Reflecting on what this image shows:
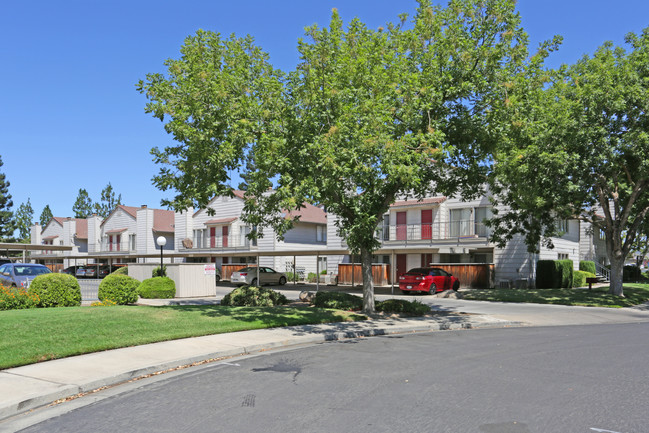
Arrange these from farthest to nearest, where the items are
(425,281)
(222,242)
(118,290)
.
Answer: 1. (222,242)
2. (425,281)
3. (118,290)

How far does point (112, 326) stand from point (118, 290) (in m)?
7.52

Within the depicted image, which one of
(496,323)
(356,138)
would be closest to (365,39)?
(356,138)

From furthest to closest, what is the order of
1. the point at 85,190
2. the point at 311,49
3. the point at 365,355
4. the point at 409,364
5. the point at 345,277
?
the point at 85,190 → the point at 345,277 → the point at 311,49 → the point at 365,355 → the point at 409,364

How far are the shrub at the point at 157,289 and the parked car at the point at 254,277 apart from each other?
1182 cm

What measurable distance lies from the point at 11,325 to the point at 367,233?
8.96 meters

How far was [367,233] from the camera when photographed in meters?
14.7

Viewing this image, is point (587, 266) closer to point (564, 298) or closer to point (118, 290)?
point (564, 298)

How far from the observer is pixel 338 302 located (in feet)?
61.6

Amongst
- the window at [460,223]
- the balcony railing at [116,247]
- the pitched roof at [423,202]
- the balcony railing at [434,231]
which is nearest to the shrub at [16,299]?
the balcony railing at [434,231]

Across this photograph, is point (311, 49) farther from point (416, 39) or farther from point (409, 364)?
point (409, 364)


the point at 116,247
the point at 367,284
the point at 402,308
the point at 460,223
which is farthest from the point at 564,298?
the point at 116,247

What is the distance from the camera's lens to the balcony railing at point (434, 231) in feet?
113

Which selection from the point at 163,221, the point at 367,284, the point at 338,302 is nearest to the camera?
the point at 367,284

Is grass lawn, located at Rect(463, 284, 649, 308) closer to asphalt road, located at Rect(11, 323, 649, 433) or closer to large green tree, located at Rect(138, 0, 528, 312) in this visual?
large green tree, located at Rect(138, 0, 528, 312)
